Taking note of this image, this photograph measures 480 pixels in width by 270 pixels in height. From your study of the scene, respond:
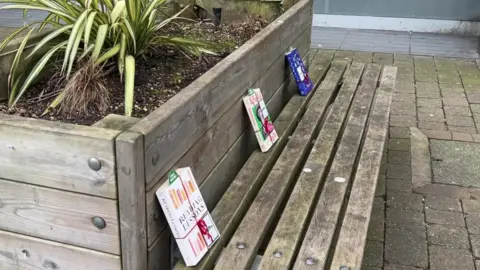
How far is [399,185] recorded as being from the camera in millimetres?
3188

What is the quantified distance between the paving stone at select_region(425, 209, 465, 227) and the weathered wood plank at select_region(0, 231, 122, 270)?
6.08 feet

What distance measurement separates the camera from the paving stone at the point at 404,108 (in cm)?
432

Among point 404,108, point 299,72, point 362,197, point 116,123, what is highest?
point 116,123

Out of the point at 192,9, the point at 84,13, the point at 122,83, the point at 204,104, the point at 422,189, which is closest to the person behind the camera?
the point at 204,104

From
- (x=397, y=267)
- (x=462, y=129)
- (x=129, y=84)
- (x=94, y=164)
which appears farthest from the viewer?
(x=462, y=129)

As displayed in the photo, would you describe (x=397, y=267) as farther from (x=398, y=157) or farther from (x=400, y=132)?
(x=400, y=132)

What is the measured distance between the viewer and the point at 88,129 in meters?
1.40

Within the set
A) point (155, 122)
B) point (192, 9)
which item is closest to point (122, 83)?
point (155, 122)

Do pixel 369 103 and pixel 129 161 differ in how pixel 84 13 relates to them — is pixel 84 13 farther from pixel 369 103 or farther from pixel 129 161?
pixel 369 103

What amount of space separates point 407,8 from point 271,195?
5.47 m

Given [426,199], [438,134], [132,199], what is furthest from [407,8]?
[132,199]

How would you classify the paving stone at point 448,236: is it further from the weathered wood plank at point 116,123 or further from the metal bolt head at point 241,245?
the weathered wood plank at point 116,123

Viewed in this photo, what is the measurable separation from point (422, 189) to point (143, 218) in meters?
2.10

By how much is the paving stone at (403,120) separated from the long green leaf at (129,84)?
2573mm
